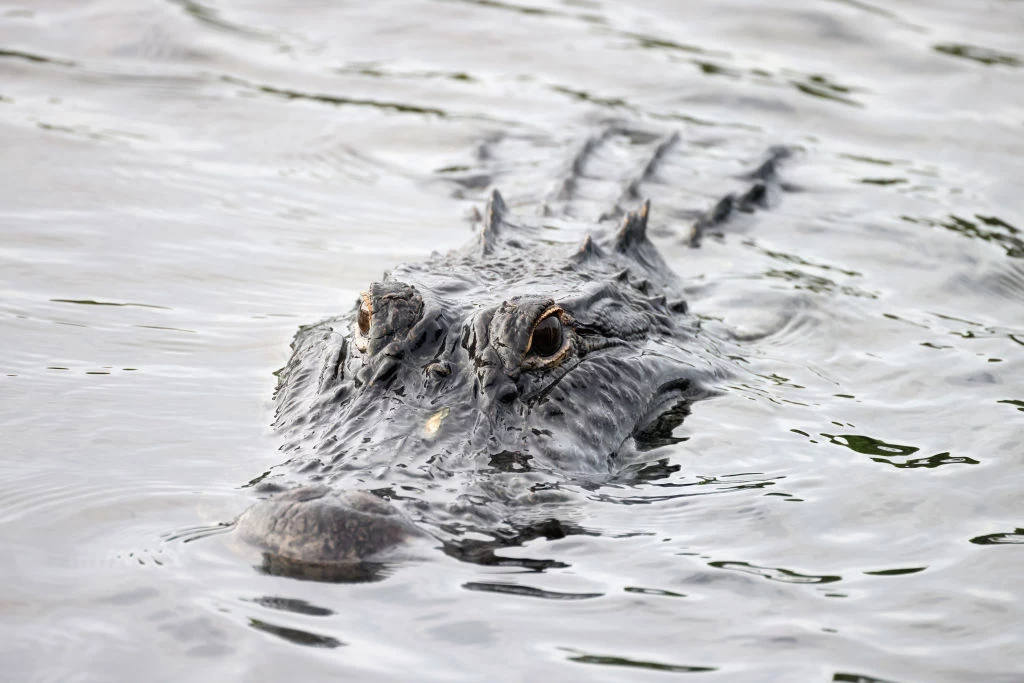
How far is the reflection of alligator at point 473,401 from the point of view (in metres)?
3.59

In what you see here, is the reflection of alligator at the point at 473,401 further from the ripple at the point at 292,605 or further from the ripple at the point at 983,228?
the ripple at the point at 983,228

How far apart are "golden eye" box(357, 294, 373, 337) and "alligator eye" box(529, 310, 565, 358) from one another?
62 cm

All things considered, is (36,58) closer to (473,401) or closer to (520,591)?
(473,401)

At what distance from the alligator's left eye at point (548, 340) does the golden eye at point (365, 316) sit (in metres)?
0.62

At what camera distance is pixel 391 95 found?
35.2 ft

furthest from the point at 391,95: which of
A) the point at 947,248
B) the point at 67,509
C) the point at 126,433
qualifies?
the point at 67,509

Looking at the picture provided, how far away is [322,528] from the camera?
11.3 ft

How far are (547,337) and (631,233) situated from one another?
2111 millimetres

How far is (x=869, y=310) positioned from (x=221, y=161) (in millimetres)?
4489

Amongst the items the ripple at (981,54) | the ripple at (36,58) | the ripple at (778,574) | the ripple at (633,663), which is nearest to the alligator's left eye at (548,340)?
the ripple at (778,574)

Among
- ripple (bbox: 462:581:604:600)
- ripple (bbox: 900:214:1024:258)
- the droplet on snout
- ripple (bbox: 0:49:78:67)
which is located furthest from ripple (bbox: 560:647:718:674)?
ripple (bbox: 0:49:78:67)

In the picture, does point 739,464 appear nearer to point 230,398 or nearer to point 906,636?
point 906,636

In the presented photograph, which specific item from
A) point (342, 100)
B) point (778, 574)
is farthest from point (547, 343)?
point (342, 100)

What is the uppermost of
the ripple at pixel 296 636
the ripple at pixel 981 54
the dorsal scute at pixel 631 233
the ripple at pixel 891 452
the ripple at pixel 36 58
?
the ripple at pixel 981 54
